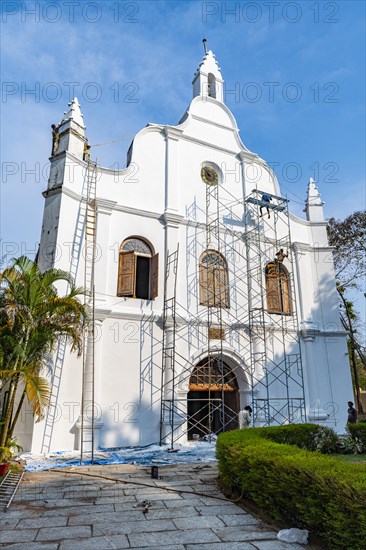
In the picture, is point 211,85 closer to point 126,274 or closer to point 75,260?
point 126,274

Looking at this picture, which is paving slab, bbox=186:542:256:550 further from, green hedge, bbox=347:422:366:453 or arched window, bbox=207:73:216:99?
arched window, bbox=207:73:216:99

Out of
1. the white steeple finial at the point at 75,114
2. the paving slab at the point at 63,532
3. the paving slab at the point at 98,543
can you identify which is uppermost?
the white steeple finial at the point at 75,114

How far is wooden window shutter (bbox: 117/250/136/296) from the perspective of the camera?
1174 cm

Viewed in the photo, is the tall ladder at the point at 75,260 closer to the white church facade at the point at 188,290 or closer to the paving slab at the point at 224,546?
the white church facade at the point at 188,290

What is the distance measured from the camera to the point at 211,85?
16969 mm

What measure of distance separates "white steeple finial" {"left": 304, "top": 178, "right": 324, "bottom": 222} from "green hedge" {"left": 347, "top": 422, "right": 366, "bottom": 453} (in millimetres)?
8769

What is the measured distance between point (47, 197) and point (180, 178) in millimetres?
4673

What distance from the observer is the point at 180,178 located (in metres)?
14.0

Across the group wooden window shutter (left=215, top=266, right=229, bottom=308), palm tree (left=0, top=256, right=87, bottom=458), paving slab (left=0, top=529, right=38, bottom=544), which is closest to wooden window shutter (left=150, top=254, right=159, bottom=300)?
wooden window shutter (left=215, top=266, right=229, bottom=308)

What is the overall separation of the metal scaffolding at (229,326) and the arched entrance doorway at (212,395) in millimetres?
32

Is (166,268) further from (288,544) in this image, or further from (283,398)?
(288,544)

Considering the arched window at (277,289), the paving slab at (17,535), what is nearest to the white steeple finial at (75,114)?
the arched window at (277,289)

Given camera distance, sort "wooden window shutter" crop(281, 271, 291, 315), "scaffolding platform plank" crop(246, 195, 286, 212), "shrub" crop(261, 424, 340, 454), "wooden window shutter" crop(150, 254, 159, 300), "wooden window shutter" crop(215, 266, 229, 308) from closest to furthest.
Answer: "shrub" crop(261, 424, 340, 454), "wooden window shutter" crop(150, 254, 159, 300), "wooden window shutter" crop(215, 266, 229, 308), "wooden window shutter" crop(281, 271, 291, 315), "scaffolding platform plank" crop(246, 195, 286, 212)

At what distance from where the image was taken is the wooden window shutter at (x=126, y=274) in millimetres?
11742
